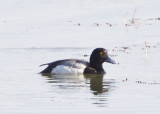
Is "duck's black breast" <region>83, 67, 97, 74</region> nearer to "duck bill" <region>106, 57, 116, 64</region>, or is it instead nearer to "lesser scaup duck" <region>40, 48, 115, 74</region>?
"lesser scaup duck" <region>40, 48, 115, 74</region>

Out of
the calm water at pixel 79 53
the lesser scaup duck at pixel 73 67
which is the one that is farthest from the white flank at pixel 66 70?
the calm water at pixel 79 53

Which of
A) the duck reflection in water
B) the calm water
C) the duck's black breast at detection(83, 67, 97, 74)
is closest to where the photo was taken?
the calm water

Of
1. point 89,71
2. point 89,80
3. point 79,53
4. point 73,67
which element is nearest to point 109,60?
point 89,71

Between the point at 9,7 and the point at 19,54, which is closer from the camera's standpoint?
the point at 19,54

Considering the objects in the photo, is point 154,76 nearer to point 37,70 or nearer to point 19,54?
point 37,70

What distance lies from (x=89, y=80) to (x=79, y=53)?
195 inches

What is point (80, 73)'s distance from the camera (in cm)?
2250

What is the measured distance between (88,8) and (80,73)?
1817 centimetres

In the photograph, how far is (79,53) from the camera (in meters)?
25.9

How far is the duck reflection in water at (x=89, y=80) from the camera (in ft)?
61.4

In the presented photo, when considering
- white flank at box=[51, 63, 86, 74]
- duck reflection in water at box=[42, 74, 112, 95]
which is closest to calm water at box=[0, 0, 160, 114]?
duck reflection in water at box=[42, 74, 112, 95]

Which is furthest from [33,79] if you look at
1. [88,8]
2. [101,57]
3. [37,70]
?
[88,8]

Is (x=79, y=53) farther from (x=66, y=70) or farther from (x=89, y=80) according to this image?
(x=89, y=80)

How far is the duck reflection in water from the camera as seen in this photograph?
18.7 metres
